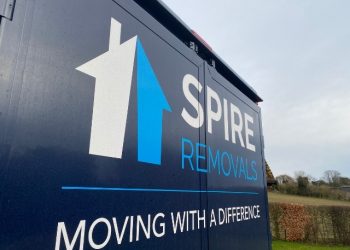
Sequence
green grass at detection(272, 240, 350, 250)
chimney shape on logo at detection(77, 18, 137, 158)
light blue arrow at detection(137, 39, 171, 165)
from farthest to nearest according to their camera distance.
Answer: green grass at detection(272, 240, 350, 250), light blue arrow at detection(137, 39, 171, 165), chimney shape on logo at detection(77, 18, 137, 158)

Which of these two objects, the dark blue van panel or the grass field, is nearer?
the dark blue van panel

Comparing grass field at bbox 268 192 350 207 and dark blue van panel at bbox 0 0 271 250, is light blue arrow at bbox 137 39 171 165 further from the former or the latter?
grass field at bbox 268 192 350 207

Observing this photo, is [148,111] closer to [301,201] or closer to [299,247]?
[299,247]

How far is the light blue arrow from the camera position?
4.24ft

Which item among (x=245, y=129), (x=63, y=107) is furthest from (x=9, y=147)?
(x=245, y=129)

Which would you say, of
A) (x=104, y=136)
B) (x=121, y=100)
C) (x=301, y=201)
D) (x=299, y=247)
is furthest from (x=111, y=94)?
(x=301, y=201)

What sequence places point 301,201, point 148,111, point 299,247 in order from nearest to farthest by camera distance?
point 148,111
point 299,247
point 301,201

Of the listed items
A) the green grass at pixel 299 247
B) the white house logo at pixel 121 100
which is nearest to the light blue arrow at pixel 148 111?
the white house logo at pixel 121 100

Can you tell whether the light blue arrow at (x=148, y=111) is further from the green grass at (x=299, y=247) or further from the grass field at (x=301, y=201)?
the grass field at (x=301, y=201)

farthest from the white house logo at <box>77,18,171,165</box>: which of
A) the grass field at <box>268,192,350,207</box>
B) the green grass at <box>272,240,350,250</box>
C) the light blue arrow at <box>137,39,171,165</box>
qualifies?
the grass field at <box>268,192,350,207</box>

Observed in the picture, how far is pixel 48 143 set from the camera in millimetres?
901

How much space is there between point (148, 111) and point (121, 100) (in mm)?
186

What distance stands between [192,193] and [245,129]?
1.11 metres

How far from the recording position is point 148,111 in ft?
4.43
